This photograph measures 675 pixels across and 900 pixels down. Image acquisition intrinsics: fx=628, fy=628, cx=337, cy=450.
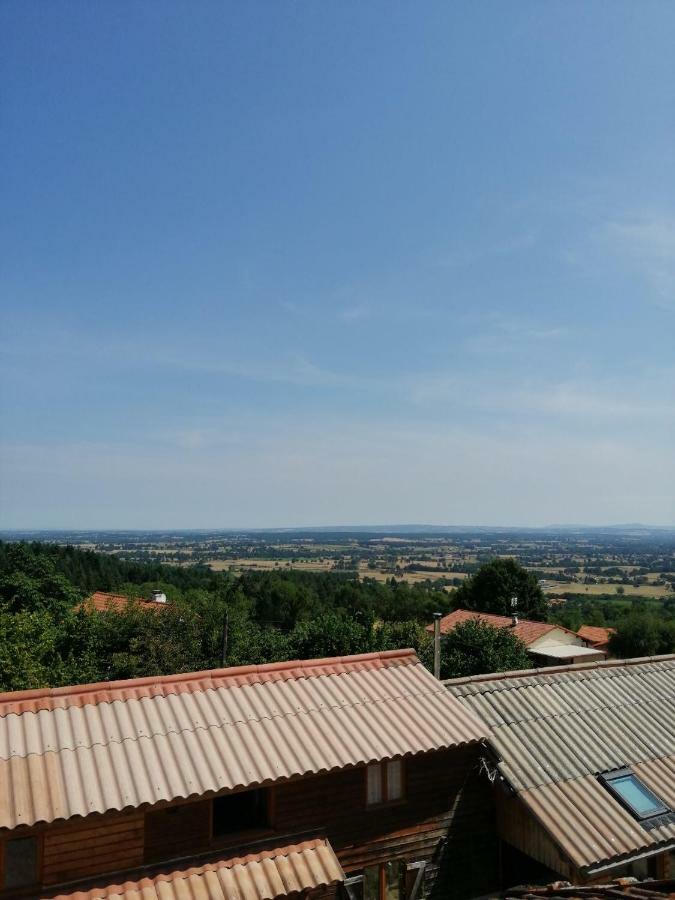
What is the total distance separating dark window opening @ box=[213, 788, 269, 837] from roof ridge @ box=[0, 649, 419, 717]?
1.92 metres

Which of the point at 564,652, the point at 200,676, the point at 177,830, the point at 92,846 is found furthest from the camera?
the point at 564,652

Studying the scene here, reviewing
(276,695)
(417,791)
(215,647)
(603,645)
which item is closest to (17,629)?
(215,647)

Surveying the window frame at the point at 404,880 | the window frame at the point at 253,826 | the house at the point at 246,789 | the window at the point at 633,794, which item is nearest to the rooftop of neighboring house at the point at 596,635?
the window at the point at 633,794

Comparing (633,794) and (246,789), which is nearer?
(246,789)

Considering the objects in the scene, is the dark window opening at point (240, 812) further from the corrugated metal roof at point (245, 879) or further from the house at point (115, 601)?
the house at point (115, 601)

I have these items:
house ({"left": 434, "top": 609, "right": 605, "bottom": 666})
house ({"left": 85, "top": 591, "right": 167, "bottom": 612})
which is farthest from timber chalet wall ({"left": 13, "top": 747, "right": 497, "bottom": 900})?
house ({"left": 85, "top": 591, "right": 167, "bottom": 612})

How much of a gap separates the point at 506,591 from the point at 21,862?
183 feet

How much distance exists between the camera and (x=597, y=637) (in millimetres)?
58000

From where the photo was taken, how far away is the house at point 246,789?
8.47m

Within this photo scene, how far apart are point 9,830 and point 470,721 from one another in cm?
746

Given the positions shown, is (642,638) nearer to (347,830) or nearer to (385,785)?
(385,785)

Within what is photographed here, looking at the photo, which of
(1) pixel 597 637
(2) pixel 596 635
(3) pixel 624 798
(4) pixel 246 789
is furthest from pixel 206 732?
(2) pixel 596 635

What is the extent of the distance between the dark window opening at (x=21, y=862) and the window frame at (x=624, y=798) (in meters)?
9.21

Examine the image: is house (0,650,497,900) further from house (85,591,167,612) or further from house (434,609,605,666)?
house (85,591,167,612)
